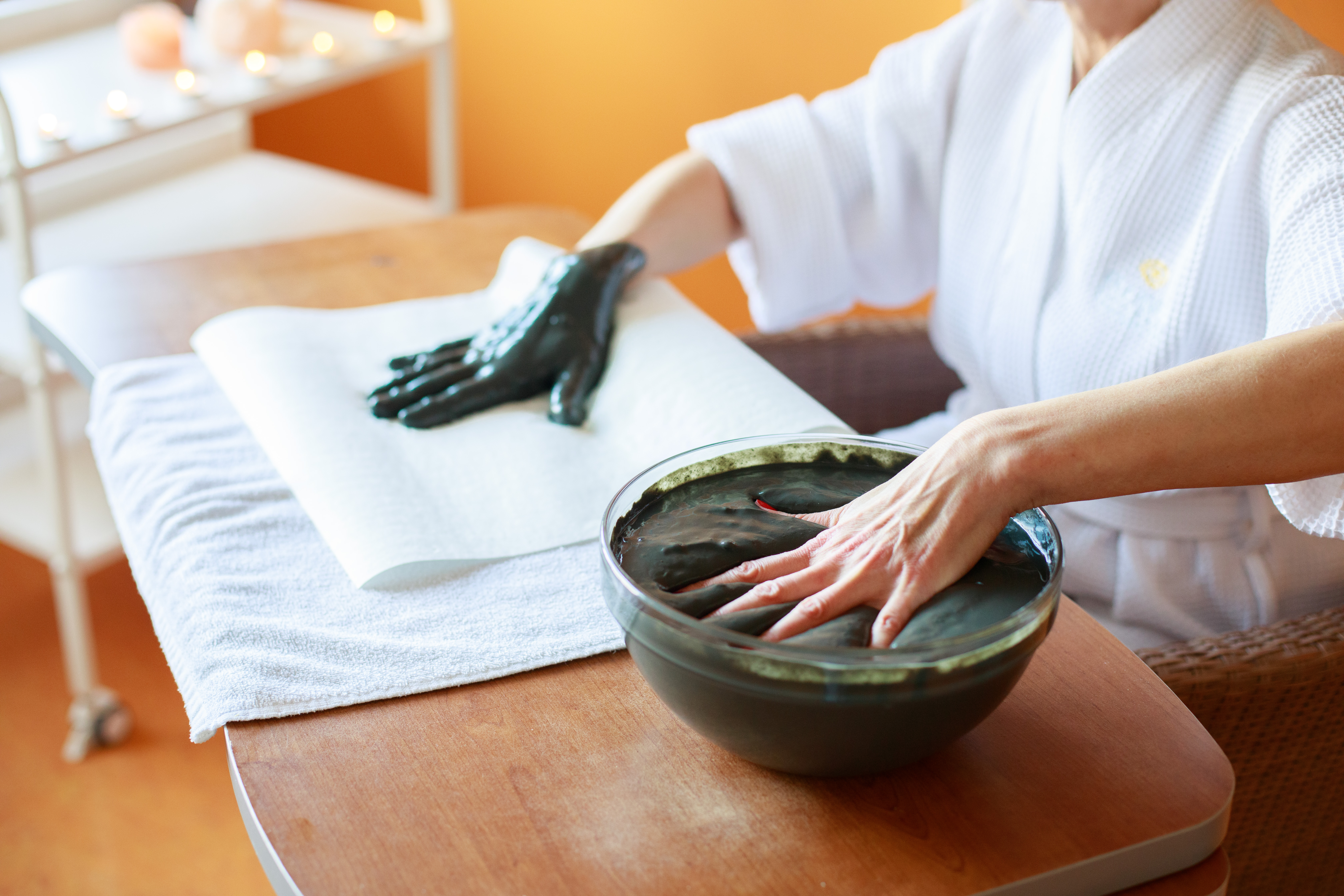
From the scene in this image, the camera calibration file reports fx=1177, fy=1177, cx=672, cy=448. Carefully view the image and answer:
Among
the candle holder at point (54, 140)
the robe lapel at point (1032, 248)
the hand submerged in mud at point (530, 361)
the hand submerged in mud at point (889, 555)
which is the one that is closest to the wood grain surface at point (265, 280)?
the hand submerged in mud at point (530, 361)

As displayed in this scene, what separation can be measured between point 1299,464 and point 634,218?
610mm

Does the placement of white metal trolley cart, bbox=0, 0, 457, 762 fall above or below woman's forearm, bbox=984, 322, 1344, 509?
below

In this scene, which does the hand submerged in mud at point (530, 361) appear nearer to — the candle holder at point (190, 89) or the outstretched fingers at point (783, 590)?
the outstretched fingers at point (783, 590)

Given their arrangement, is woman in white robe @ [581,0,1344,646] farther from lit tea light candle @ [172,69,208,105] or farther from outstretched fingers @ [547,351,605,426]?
lit tea light candle @ [172,69,208,105]

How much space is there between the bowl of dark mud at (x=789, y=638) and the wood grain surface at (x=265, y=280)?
536 mm

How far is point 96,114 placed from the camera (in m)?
1.52

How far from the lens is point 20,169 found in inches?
52.1

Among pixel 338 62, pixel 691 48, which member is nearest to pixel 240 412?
pixel 338 62

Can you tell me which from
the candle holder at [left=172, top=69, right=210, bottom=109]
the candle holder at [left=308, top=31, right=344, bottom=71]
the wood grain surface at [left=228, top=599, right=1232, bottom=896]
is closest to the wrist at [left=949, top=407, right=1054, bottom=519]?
the wood grain surface at [left=228, top=599, right=1232, bottom=896]

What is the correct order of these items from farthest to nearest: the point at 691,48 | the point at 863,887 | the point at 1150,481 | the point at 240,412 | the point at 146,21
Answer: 1. the point at 691,48
2. the point at 146,21
3. the point at 240,412
4. the point at 1150,481
5. the point at 863,887

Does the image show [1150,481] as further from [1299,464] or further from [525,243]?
[525,243]

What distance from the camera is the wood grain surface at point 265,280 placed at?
1019 millimetres

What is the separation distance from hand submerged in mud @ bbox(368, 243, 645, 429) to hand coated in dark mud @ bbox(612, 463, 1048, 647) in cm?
24

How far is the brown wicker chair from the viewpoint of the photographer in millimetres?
750
